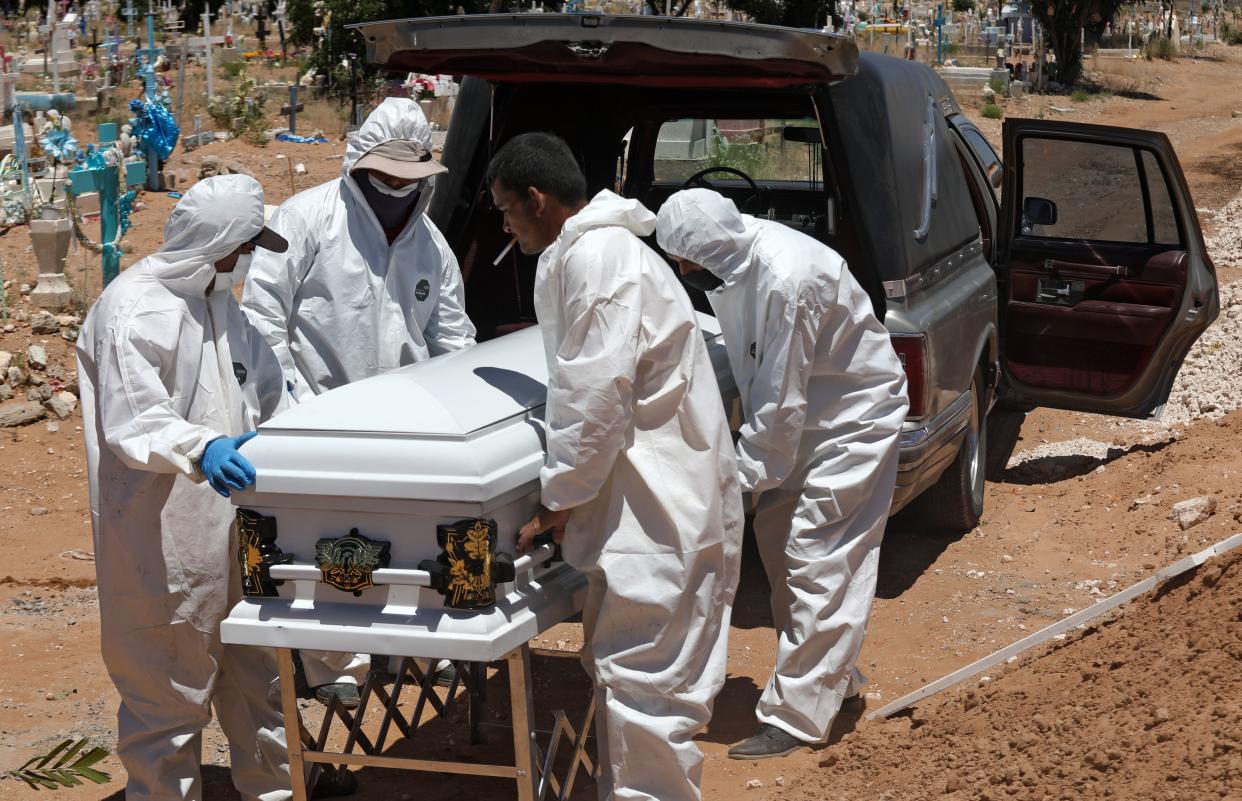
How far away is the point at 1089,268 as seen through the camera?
23.1 feet

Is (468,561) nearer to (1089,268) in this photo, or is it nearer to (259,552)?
(259,552)

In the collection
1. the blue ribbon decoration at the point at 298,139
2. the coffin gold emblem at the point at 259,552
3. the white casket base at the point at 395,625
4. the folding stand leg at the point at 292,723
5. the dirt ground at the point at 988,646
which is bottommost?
the dirt ground at the point at 988,646

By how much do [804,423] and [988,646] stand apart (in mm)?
1492

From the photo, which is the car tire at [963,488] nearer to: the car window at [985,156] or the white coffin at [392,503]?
the car window at [985,156]

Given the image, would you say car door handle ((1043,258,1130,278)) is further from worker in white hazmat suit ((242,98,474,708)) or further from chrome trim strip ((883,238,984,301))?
worker in white hazmat suit ((242,98,474,708))

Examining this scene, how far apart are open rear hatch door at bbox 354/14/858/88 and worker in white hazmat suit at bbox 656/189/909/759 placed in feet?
2.52

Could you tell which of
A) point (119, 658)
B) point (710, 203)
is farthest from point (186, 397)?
point (710, 203)

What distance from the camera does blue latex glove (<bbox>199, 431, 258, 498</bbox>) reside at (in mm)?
3283

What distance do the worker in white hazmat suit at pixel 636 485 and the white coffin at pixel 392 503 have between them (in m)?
0.14

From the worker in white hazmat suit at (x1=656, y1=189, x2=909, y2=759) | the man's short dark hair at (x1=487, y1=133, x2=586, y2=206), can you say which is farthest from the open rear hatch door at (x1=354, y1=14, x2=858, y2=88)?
the man's short dark hair at (x1=487, y1=133, x2=586, y2=206)

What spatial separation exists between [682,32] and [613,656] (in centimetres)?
242

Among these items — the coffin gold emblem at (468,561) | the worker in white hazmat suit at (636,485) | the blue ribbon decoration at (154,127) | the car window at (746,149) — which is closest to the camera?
the coffin gold emblem at (468,561)

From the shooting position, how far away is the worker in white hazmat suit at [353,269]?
4.55 metres

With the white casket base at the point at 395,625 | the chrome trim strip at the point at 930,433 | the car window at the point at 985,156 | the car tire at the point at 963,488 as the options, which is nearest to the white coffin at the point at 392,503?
the white casket base at the point at 395,625
